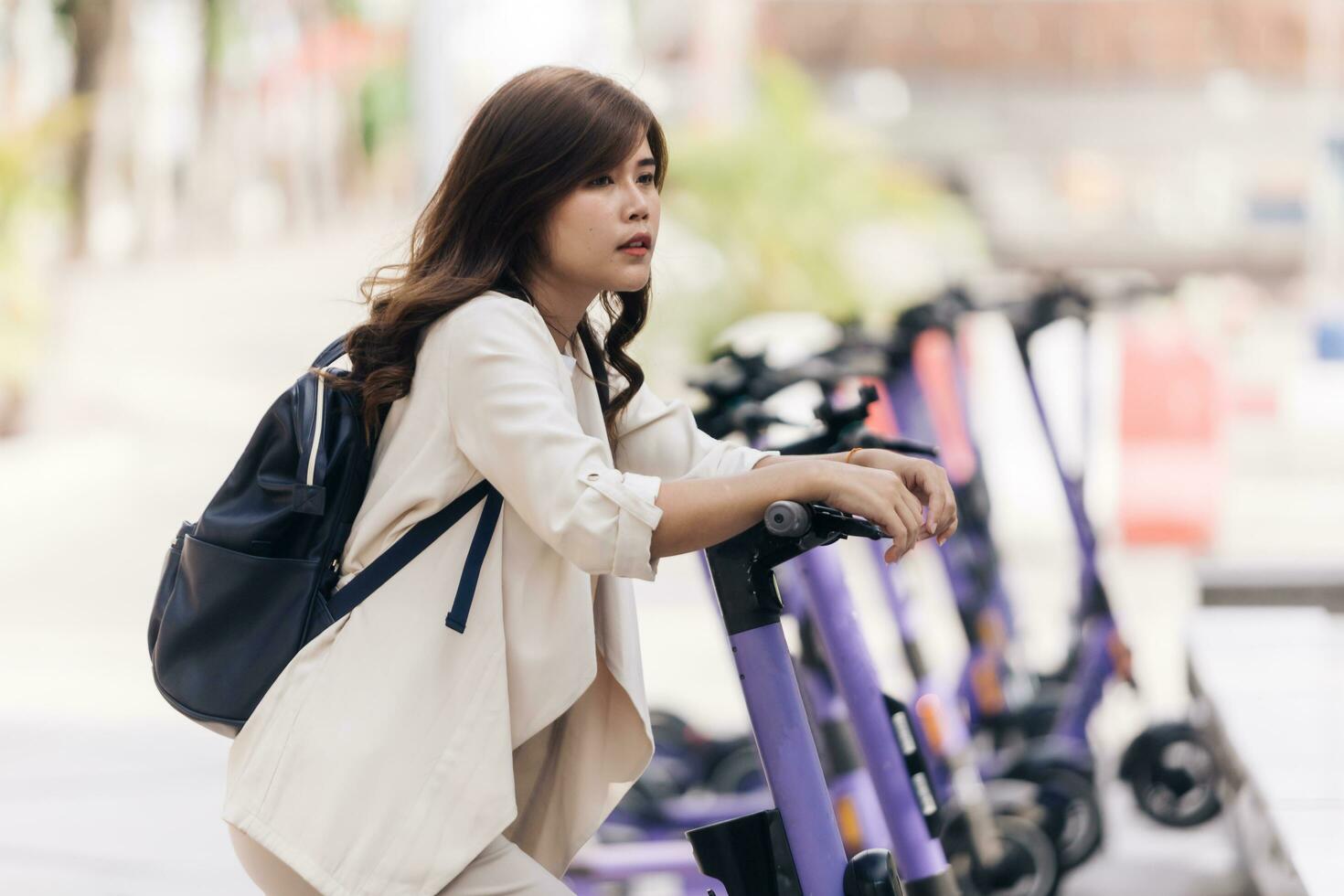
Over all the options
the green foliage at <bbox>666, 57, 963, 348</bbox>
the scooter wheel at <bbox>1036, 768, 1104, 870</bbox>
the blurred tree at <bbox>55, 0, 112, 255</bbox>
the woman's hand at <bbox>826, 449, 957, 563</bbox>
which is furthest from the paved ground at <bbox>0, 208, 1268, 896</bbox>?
the green foliage at <bbox>666, 57, 963, 348</bbox>

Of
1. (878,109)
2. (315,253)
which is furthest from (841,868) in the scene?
(878,109)

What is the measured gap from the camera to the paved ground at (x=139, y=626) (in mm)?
5238

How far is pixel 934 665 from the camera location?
23.9ft

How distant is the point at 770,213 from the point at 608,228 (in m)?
12.8

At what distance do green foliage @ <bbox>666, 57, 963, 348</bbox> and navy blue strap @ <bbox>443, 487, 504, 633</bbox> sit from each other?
1195 centimetres

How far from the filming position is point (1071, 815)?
15.9 feet

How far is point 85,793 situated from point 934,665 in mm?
3279

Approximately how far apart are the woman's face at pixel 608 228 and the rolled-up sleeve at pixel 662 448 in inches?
13.1

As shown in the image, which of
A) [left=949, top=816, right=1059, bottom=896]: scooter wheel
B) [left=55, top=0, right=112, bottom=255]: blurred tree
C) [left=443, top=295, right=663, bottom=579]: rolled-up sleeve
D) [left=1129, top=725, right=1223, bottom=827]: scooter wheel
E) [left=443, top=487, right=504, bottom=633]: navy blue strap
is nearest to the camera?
[left=443, top=295, right=663, bottom=579]: rolled-up sleeve

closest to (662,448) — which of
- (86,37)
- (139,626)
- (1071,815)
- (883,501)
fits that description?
(883,501)

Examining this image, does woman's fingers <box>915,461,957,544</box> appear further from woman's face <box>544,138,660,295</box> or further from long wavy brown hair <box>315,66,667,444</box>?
long wavy brown hair <box>315,66,667,444</box>

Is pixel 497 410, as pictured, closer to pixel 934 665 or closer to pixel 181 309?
pixel 934 665

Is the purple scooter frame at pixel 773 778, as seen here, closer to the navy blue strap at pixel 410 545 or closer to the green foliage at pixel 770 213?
the navy blue strap at pixel 410 545

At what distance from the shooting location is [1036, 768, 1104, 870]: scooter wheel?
475 cm
